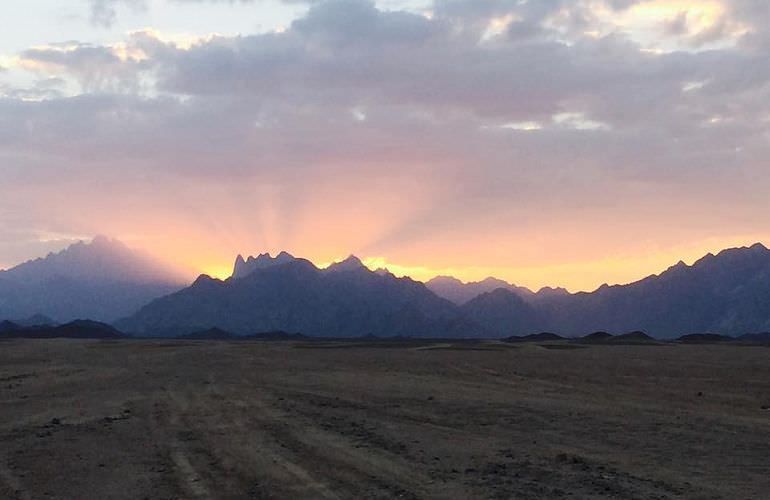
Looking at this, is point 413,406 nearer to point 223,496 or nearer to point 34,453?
point 34,453

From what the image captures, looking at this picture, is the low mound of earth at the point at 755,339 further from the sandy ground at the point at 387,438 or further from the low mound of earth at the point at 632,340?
the sandy ground at the point at 387,438

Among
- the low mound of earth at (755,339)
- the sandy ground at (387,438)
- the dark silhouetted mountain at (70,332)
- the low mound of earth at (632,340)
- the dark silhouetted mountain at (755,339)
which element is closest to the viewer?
the sandy ground at (387,438)

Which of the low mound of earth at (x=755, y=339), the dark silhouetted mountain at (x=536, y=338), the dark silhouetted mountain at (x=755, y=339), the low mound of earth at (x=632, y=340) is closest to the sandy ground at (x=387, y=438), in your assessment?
the low mound of earth at (x=632, y=340)

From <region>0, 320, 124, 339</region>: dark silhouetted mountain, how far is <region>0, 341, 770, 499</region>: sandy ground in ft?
372

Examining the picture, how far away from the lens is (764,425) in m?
22.1

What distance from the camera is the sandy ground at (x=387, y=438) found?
1425 cm

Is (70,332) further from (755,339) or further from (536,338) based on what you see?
(755,339)

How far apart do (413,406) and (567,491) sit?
13322 millimetres

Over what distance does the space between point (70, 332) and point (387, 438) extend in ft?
487

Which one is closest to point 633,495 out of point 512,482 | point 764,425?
point 512,482

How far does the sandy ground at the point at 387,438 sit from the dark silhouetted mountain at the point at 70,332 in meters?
113

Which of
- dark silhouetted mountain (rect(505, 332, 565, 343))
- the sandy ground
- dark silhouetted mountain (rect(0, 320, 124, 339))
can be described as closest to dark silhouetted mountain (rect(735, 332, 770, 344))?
dark silhouetted mountain (rect(505, 332, 565, 343))

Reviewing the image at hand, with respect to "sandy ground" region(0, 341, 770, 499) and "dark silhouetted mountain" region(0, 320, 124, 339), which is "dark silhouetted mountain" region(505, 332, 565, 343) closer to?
"dark silhouetted mountain" region(0, 320, 124, 339)

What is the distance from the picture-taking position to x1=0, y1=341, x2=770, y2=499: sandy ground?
14.2 meters
